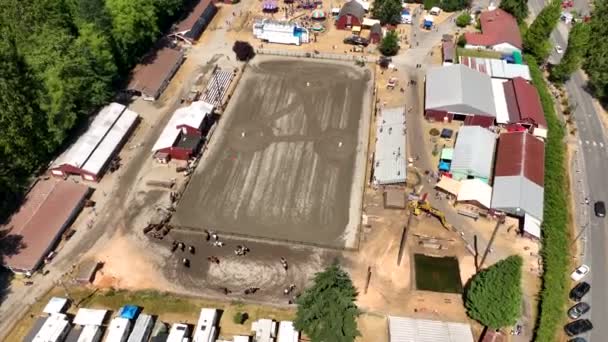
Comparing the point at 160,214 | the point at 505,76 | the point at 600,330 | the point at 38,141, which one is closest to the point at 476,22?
the point at 505,76

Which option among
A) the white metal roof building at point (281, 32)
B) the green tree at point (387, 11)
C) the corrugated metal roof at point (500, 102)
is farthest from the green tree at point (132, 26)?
the corrugated metal roof at point (500, 102)

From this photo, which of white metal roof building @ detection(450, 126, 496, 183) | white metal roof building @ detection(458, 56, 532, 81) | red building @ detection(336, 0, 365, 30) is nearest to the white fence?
red building @ detection(336, 0, 365, 30)

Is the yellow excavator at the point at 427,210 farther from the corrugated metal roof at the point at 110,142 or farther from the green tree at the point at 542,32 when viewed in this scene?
the green tree at the point at 542,32

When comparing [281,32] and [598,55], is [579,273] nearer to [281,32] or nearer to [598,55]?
[598,55]

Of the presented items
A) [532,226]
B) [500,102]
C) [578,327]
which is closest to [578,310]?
[578,327]

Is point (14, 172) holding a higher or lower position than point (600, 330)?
higher

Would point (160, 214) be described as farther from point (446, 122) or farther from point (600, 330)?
point (600, 330)
